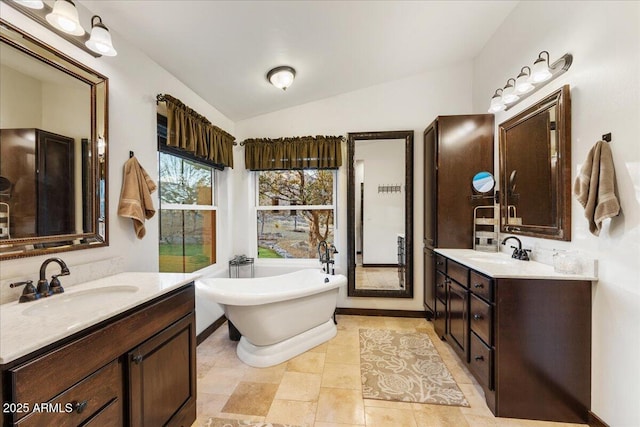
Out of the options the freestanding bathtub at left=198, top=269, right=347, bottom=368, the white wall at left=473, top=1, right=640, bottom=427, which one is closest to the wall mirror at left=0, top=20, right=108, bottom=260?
the freestanding bathtub at left=198, top=269, right=347, bottom=368

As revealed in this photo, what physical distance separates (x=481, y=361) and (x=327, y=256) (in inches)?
66.2

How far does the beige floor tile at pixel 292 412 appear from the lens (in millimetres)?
1672

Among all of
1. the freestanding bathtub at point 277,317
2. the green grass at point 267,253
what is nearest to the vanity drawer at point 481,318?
the freestanding bathtub at point 277,317

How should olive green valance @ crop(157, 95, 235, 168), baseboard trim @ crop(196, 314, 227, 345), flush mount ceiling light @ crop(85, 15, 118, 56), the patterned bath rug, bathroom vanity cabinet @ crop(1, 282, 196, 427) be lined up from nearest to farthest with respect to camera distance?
bathroom vanity cabinet @ crop(1, 282, 196, 427) < flush mount ceiling light @ crop(85, 15, 118, 56) < the patterned bath rug < olive green valance @ crop(157, 95, 235, 168) < baseboard trim @ crop(196, 314, 227, 345)

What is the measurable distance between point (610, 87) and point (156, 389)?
2877mm

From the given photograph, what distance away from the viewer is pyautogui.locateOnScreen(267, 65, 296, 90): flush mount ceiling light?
→ 7.98 feet

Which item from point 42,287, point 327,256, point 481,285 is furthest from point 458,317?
point 42,287

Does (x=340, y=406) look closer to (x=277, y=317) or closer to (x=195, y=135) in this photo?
(x=277, y=317)

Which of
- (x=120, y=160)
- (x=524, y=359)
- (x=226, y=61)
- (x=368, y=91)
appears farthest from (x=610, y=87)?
(x=120, y=160)

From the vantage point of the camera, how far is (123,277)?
1.63 meters

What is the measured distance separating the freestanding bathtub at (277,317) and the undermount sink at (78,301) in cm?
78

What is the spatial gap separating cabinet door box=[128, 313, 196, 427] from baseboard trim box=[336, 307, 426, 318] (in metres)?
2.02

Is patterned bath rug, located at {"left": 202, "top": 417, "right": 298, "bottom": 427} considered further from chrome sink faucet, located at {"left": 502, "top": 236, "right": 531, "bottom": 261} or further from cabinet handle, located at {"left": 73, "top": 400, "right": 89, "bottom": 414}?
chrome sink faucet, located at {"left": 502, "top": 236, "right": 531, "bottom": 261}

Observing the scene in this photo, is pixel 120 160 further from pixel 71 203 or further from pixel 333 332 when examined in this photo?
pixel 333 332
